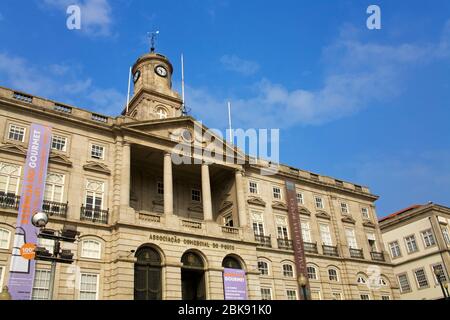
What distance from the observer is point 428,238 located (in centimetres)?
5078

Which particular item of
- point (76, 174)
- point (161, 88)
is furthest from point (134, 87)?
point (76, 174)

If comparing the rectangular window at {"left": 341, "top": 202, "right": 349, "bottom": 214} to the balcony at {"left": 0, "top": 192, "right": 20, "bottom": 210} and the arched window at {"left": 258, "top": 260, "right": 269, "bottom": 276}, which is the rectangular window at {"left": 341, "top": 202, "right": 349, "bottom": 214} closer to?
the arched window at {"left": 258, "top": 260, "right": 269, "bottom": 276}

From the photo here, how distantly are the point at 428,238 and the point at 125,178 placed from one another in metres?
38.3

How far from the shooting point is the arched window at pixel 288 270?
3675 centimetres

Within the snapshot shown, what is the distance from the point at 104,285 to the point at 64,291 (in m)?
2.53

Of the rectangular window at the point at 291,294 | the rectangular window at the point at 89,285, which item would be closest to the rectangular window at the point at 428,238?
the rectangular window at the point at 291,294

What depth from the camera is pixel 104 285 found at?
2742 cm

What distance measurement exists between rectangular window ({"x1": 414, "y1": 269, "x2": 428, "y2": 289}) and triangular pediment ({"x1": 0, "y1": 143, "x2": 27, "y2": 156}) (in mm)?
45104

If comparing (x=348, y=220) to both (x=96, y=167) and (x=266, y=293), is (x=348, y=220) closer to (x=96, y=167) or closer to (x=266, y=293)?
(x=266, y=293)

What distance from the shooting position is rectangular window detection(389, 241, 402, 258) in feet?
178

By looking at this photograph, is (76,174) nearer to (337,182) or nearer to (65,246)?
(65,246)

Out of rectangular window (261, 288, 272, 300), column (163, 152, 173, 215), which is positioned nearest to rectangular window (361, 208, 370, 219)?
rectangular window (261, 288, 272, 300)

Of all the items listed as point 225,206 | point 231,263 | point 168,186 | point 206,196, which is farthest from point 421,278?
point 168,186
